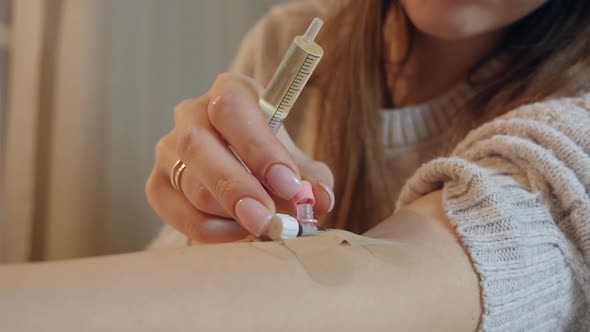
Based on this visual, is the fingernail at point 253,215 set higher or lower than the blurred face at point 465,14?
lower

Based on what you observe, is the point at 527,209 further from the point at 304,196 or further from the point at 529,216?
the point at 304,196

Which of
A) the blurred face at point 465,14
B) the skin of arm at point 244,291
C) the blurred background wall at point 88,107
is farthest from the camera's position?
the blurred background wall at point 88,107

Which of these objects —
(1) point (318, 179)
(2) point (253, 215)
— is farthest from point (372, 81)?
(2) point (253, 215)

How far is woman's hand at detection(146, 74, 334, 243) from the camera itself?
0.46 metres

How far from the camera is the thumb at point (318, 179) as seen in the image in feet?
1.63

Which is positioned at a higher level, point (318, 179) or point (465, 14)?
point (465, 14)

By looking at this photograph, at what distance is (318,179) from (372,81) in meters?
0.43

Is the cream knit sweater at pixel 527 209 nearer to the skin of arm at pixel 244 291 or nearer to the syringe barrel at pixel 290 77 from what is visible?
the skin of arm at pixel 244 291

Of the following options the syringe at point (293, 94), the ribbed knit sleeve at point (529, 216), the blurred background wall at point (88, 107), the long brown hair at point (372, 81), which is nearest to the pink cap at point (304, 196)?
the syringe at point (293, 94)

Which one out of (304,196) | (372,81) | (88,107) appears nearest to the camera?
(304,196)

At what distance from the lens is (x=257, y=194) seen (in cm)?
45

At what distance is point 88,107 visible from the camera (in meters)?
1.28

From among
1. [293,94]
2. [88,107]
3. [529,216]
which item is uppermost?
[293,94]

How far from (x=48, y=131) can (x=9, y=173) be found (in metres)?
0.13
